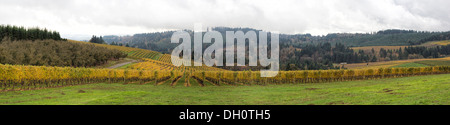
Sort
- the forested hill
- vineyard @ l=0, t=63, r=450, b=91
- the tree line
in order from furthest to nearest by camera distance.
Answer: the forested hill, the tree line, vineyard @ l=0, t=63, r=450, b=91

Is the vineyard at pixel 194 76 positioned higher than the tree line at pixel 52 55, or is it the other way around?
the tree line at pixel 52 55

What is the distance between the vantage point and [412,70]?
7869cm

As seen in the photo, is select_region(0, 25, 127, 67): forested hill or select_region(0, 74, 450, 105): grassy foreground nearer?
select_region(0, 74, 450, 105): grassy foreground

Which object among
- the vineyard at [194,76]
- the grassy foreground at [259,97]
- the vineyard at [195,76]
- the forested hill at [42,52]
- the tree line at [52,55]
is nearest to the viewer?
the grassy foreground at [259,97]

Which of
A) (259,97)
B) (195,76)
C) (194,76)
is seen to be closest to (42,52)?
(194,76)

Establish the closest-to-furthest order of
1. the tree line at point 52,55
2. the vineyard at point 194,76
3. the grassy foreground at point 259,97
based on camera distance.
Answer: the grassy foreground at point 259,97
the vineyard at point 194,76
the tree line at point 52,55

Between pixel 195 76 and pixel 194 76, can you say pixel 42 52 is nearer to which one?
pixel 194 76

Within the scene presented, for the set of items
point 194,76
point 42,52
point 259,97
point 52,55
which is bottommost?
point 194,76

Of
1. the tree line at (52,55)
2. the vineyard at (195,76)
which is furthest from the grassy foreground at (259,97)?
the tree line at (52,55)

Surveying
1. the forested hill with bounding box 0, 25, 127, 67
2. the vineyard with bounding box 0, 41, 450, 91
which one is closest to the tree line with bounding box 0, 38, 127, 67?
the forested hill with bounding box 0, 25, 127, 67

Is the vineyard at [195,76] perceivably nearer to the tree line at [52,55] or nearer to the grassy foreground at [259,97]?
the grassy foreground at [259,97]

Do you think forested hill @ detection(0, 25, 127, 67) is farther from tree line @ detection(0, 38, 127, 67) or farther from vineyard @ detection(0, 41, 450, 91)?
vineyard @ detection(0, 41, 450, 91)
